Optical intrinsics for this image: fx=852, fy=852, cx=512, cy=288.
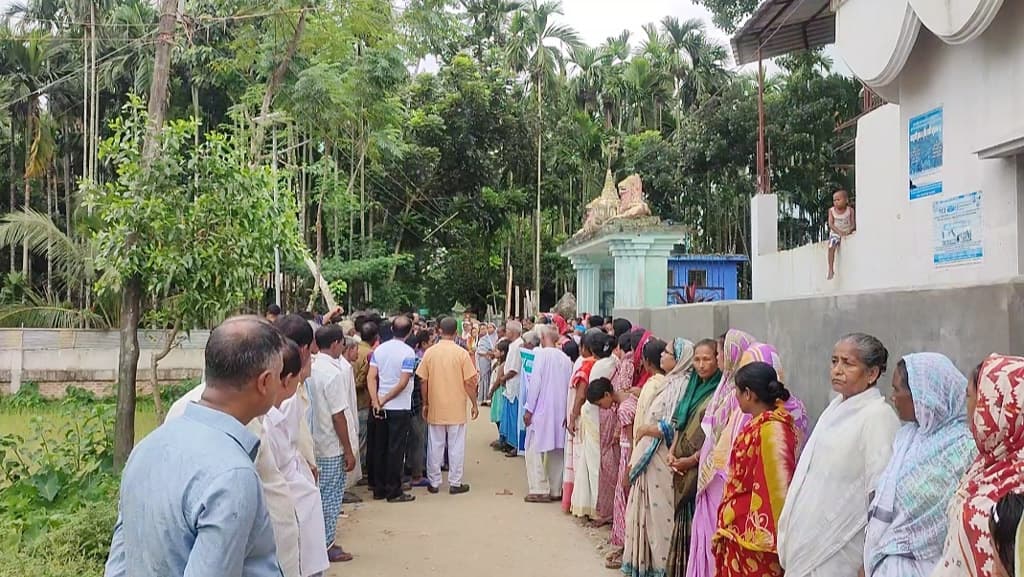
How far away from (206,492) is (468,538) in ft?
16.9

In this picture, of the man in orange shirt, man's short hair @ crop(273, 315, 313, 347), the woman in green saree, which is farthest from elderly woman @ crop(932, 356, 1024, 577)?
the man in orange shirt

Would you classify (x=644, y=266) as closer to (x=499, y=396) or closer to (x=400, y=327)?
(x=499, y=396)

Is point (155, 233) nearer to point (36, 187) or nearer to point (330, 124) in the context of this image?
point (330, 124)

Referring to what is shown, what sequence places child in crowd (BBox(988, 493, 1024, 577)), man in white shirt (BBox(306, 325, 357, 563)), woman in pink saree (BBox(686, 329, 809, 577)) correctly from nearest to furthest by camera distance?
child in crowd (BBox(988, 493, 1024, 577)), woman in pink saree (BBox(686, 329, 809, 577)), man in white shirt (BBox(306, 325, 357, 563))

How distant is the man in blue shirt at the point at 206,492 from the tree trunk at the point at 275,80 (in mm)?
11639

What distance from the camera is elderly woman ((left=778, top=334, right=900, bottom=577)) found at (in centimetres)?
324

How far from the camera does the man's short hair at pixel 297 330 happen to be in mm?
4484

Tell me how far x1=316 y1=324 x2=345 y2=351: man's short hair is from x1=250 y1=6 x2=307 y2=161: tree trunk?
787 cm

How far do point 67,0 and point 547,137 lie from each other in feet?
46.7

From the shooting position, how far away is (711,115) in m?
23.2

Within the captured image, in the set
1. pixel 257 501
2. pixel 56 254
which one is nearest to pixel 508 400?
pixel 257 501

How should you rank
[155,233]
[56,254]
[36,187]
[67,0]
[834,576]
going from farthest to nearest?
[36,187] < [67,0] < [56,254] < [155,233] < [834,576]

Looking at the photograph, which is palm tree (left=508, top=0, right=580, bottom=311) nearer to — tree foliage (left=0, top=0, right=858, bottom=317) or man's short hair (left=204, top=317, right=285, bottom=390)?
tree foliage (left=0, top=0, right=858, bottom=317)

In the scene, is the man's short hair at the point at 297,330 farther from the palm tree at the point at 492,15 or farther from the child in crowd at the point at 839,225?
the palm tree at the point at 492,15
